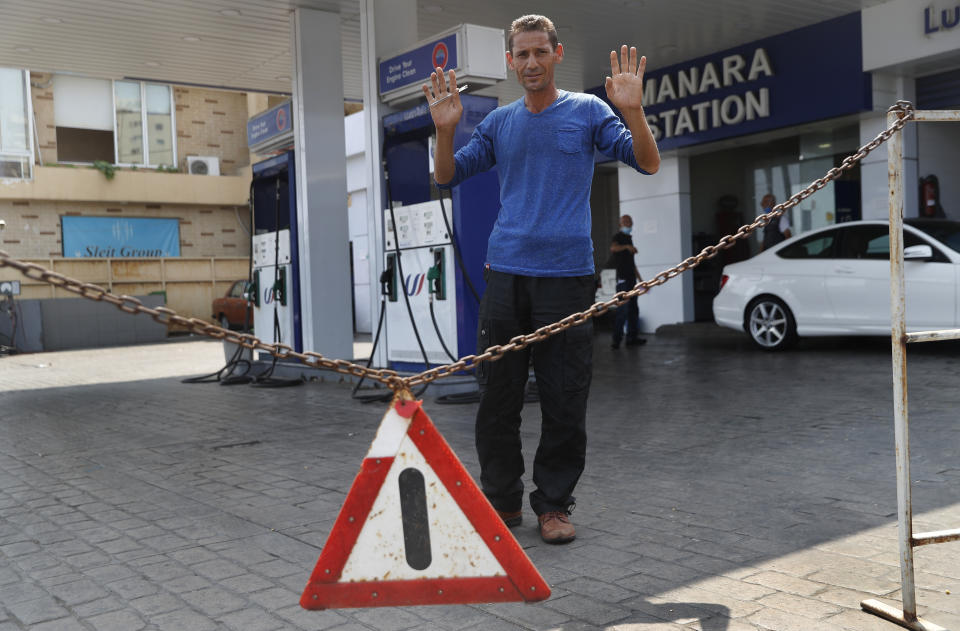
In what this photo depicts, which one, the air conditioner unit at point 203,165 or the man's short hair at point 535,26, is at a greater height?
the air conditioner unit at point 203,165

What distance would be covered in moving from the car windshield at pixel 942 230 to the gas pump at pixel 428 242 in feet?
17.0

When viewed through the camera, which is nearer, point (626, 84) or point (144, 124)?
point (626, 84)

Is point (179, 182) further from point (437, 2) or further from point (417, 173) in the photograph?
point (417, 173)

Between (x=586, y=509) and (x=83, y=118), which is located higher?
(x=83, y=118)

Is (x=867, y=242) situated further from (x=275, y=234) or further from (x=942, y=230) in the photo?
(x=275, y=234)

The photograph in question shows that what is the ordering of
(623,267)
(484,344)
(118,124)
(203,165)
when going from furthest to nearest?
(203,165) → (118,124) → (623,267) → (484,344)

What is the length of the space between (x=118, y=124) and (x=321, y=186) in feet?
73.7

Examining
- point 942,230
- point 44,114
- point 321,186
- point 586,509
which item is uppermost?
point 44,114

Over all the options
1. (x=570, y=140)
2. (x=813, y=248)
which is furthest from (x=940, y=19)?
(x=570, y=140)

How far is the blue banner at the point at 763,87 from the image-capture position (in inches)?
496

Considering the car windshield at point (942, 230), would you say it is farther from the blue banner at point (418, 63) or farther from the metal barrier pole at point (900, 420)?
the metal barrier pole at point (900, 420)

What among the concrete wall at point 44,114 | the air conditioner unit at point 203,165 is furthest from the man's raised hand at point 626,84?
the air conditioner unit at point 203,165

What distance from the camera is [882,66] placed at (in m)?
12.2

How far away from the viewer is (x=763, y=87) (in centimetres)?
1356
